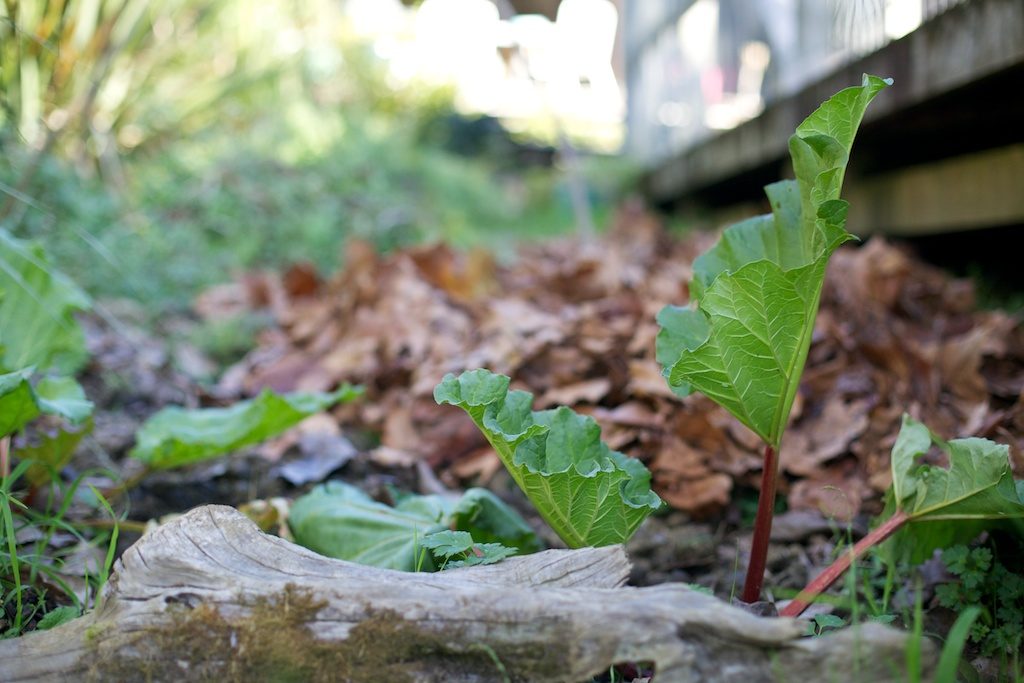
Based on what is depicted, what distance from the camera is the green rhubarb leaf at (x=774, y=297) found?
44.1 inches

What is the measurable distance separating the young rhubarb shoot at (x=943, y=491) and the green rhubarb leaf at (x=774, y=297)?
0.61ft

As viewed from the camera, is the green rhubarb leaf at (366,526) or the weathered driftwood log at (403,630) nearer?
the weathered driftwood log at (403,630)

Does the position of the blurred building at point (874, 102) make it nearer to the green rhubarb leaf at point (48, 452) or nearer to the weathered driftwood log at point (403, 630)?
the weathered driftwood log at point (403, 630)

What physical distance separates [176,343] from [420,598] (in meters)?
2.52

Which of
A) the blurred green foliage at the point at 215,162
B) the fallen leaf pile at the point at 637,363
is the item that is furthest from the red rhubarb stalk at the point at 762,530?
the blurred green foliage at the point at 215,162

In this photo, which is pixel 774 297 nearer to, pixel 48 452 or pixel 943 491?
pixel 943 491

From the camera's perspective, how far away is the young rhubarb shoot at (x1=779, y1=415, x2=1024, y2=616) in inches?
46.0

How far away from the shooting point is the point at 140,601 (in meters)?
1.03

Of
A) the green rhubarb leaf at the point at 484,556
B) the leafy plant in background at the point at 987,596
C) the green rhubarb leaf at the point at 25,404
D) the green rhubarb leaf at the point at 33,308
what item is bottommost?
the leafy plant in background at the point at 987,596

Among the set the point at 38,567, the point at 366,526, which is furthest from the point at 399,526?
the point at 38,567

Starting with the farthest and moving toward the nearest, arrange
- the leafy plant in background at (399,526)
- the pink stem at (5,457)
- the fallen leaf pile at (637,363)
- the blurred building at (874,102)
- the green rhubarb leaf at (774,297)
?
1. the blurred building at (874,102)
2. the fallen leaf pile at (637,363)
3. the pink stem at (5,457)
4. the leafy plant in background at (399,526)
5. the green rhubarb leaf at (774,297)

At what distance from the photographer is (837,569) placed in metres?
1.19

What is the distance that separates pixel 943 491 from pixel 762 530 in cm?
26

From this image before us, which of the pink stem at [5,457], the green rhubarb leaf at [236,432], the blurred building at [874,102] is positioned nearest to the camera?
the pink stem at [5,457]
